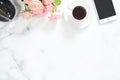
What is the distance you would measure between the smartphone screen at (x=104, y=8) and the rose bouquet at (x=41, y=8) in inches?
5.2

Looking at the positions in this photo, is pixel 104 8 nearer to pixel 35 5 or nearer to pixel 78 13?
pixel 78 13

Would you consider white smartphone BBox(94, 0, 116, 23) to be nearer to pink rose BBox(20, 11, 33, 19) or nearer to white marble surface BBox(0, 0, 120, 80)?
white marble surface BBox(0, 0, 120, 80)

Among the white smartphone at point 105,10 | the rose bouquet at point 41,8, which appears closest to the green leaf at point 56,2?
the rose bouquet at point 41,8

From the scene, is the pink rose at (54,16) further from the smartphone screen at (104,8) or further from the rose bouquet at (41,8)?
the smartphone screen at (104,8)

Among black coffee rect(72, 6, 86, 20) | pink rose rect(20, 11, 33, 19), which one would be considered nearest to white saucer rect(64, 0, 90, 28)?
black coffee rect(72, 6, 86, 20)

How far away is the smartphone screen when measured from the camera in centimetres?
81

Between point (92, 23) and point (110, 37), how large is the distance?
76 mm

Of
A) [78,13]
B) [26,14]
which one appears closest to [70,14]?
[78,13]

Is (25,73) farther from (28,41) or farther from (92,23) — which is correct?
(92,23)

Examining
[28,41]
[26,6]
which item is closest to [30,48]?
[28,41]

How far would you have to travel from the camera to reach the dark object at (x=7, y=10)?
783 millimetres

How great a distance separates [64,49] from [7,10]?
221 mm

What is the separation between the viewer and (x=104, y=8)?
0.81 meters

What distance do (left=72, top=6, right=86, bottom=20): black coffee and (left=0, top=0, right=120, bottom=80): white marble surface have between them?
0.03 meters
